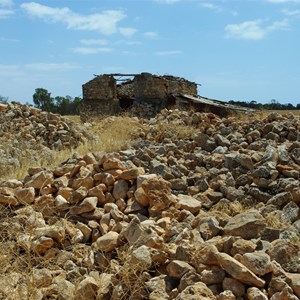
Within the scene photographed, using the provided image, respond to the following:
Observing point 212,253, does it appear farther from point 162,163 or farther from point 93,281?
point 162,163

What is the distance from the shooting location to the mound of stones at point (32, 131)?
9.38m

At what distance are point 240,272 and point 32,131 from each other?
8179mm

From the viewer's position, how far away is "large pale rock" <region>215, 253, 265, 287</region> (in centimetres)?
305

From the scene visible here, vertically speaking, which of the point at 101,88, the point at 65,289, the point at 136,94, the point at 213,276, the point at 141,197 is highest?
the point at 101,88

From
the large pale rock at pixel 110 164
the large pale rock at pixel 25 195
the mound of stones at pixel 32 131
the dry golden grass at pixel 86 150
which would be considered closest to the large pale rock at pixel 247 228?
the large pale rock at pixel 110 164

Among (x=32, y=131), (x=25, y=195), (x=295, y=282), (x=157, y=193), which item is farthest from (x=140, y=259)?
(x=32, y=131)

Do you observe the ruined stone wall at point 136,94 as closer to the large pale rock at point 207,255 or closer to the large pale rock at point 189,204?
the large pale rock at point 189,204

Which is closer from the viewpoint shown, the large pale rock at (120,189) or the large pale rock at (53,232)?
the large pale rock at (53,232)

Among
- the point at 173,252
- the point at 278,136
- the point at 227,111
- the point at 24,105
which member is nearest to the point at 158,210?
the point at 173,252

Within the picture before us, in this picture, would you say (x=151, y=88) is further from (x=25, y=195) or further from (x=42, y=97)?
(x=42, y=97)

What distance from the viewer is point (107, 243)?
4.10 m

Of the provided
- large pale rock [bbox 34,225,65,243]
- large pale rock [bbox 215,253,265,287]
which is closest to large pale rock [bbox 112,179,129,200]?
large pale rock [bbox 34,225,65,243]

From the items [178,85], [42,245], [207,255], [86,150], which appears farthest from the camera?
[178,85]

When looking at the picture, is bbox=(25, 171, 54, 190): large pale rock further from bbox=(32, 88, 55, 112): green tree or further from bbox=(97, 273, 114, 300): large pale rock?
bbox=(32, 88, 55, 112): green tree
